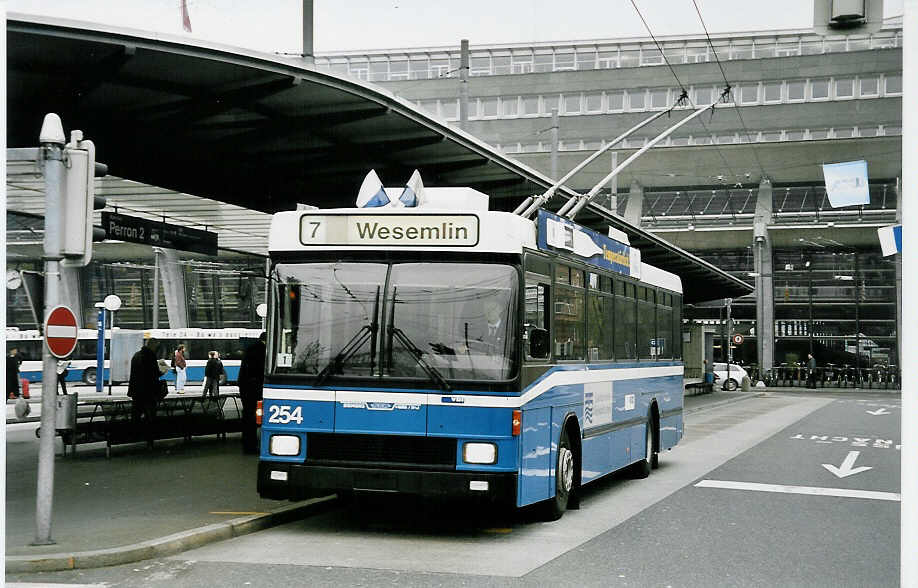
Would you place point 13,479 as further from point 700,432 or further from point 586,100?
point 586,100

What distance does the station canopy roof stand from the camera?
452 inches

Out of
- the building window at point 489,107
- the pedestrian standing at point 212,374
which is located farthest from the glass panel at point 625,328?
the building window at point 489,107

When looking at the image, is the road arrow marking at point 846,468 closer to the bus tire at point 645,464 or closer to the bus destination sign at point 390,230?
the bus tire at point 645,464

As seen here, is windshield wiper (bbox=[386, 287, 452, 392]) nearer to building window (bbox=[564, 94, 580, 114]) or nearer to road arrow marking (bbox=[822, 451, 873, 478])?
road arrow marking (bbox=[822, 451, 873, 478])

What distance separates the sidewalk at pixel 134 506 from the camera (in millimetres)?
8867

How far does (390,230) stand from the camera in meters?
10.2

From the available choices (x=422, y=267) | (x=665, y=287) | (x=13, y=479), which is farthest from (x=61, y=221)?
(x=665, y=287)

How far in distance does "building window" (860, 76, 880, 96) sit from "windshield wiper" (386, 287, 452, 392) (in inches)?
1975

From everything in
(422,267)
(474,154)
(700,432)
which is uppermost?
(474,154)

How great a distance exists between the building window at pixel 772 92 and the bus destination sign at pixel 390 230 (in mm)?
48628

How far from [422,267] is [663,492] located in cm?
555

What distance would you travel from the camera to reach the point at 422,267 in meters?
10.1

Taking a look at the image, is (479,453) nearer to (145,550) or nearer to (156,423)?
(145,550)

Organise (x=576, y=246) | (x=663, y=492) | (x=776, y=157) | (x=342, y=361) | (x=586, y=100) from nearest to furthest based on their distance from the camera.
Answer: (x=342, y=361) → (x=576, y=246) → (x=663, y=492) → (x=776, y=157) → (x=586, y=100)
